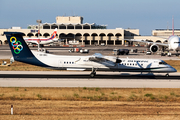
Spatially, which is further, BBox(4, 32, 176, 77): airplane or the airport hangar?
the airport hangar

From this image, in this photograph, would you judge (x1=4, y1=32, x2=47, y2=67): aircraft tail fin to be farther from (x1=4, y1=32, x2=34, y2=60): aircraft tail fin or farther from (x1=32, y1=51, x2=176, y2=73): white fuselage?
(x1=32, y1=51, x2=176, y2=73): white fuselage

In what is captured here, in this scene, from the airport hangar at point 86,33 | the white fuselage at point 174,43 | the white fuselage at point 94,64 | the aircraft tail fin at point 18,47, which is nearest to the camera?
the aircraft tail fin at point 18,47

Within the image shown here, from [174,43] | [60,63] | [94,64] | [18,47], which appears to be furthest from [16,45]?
[174,43]

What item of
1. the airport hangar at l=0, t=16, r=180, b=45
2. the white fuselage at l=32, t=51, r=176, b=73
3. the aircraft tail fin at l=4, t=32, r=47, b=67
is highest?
the airport hangar at l=0, t=16, r=180, b=45

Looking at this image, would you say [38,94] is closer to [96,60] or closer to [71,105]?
[71,105]

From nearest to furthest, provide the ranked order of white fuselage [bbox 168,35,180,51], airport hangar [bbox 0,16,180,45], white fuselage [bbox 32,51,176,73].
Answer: white fuselage [bbox 32,51,176,73]
white fuselage [bbox 168,35,180,51]
airport hangar [bbox 0,16,180,45]

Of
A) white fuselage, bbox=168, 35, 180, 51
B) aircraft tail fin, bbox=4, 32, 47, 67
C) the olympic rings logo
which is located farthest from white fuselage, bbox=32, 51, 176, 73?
white fuselage, bbox=168, 35, 180, 51

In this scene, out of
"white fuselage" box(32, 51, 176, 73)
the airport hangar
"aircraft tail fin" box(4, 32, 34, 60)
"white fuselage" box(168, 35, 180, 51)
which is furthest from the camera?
the airport hangar

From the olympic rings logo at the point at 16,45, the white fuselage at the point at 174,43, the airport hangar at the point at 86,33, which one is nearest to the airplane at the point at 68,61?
the olympic rings logo at the point at 16,45

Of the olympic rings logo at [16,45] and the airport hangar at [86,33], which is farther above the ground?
the airport hangar at [86,33]

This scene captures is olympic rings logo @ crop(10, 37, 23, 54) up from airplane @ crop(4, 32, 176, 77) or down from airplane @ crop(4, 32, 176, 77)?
up

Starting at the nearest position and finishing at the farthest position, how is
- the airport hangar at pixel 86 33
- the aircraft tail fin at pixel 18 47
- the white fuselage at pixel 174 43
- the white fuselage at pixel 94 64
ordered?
the aircraft tail fin at pixel 18 47, the white fuselage at pixel 94 64, the white fuselage at pixel 174 43, the airport hangar at pixel 86 33

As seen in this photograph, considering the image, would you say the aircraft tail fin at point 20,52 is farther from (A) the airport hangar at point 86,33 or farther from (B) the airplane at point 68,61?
(A) the airport hangar at point 86,33

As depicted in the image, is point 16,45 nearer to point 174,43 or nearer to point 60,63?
point 60,63
